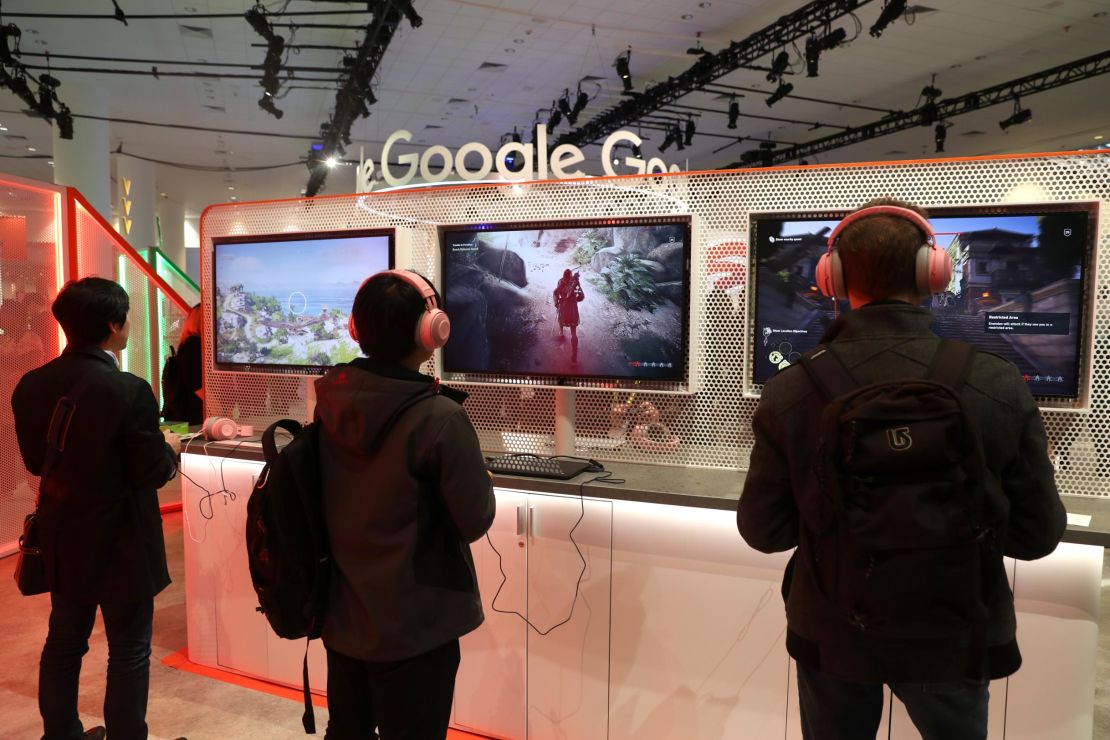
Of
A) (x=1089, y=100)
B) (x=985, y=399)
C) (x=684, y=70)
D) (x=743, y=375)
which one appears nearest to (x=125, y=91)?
(x=684, y=70)

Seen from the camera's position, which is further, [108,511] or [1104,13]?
[1104,13]

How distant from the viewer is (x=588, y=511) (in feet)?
8.23

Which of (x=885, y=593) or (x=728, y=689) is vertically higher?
(x=885, y=593)

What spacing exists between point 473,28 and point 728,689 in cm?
797

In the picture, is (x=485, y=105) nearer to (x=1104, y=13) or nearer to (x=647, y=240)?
(x=1104, y=13)

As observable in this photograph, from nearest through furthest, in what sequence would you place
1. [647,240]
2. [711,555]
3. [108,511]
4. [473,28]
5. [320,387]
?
[320,387], [108,511], [711,555], [647,240], [473,28]

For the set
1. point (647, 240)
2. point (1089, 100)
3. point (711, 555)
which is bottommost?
point (711, 555)

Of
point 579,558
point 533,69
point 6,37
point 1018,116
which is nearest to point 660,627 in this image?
point 579,558

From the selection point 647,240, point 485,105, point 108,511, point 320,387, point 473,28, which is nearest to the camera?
point 320,387

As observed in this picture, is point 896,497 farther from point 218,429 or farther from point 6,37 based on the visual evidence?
point 6,37

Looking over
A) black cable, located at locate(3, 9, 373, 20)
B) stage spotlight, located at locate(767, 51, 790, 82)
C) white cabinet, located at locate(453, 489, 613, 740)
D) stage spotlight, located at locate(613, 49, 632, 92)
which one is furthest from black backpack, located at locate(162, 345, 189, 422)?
stage spotlight, located at locate(767, 51, 790, 82)

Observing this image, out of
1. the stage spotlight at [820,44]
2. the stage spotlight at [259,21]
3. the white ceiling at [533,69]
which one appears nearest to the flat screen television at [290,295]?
the white ceiling at [533,69]

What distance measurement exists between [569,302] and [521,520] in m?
0.84

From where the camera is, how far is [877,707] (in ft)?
4.79
